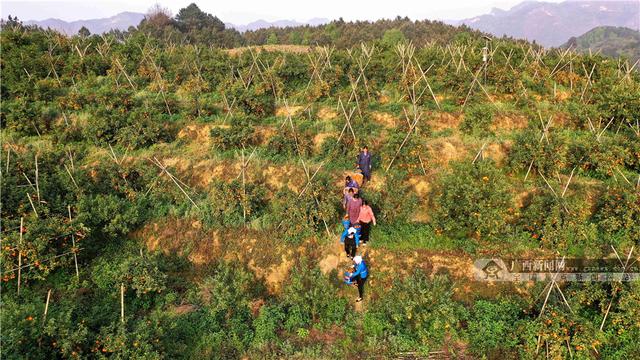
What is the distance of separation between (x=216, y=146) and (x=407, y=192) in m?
4.93

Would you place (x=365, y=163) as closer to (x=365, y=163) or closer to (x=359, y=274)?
(x=365, y=163)

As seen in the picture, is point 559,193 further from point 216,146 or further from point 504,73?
point 216,146

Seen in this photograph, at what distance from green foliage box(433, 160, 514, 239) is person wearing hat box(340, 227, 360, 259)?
151cm

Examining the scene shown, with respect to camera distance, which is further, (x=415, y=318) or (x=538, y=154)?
(x=538, y=154)

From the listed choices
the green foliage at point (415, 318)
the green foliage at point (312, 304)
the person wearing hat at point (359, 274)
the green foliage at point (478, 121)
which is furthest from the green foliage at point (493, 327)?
the green foliage at point (478, 121)

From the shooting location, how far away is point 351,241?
20.1ft

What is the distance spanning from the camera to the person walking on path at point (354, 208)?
20.4 ft

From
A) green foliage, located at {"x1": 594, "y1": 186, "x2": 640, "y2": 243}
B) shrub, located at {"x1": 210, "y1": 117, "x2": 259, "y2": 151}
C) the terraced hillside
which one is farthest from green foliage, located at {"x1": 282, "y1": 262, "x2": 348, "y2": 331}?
green foliage, located at {"x1": 594, "y1": 186, "x2": 640, "y2": 243}

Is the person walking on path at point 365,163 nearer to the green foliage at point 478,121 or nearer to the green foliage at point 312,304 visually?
the green foliage at point 312,304

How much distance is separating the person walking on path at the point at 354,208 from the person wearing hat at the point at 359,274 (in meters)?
0.85

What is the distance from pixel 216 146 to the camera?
9.06 m

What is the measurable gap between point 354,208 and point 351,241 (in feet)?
1.92

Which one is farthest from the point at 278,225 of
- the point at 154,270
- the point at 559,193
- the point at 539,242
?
the point at 559,193

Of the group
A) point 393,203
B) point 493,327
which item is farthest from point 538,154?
point 493,327
